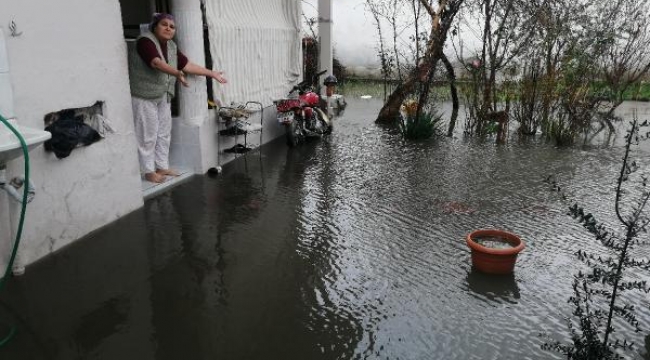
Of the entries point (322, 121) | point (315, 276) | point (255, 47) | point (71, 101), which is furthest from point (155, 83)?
point (322, 121)

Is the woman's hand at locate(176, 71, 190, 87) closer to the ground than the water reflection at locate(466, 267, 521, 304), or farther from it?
farther from it

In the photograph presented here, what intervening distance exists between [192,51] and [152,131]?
109 cm

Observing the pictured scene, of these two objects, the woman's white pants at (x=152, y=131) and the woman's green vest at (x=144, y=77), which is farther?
the woman's white pants at (x=152, y=131)

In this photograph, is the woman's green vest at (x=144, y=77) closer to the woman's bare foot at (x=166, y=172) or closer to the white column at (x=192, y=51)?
the white column at (x=192, y=51)

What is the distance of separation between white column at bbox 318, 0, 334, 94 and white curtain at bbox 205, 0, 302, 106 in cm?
92

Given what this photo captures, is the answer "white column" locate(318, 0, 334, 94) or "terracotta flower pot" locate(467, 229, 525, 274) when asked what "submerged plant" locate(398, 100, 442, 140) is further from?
"terracotta flower pot" locate(467, 229, 525, 274)

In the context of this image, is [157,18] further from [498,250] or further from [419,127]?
[419,127]

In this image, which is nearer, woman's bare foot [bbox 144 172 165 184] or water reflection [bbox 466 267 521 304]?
water reflection [bbox 466 267 521 304]

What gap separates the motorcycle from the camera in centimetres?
819

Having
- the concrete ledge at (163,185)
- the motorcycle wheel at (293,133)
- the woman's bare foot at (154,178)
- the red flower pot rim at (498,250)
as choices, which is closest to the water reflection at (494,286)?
the red flower pot rim at (498,250)

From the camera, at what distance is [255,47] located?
7859mm

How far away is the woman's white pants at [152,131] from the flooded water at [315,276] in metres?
0.43

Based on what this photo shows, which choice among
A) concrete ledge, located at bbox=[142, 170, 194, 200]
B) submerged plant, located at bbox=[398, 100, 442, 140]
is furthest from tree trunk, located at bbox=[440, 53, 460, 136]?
concrete ledge, located at bbox=[142, 170, 194, 200]

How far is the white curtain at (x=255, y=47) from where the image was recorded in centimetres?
682
